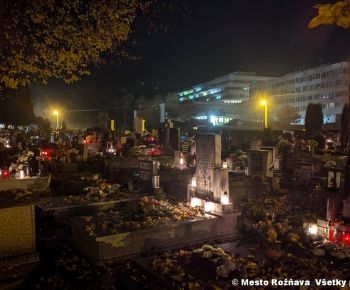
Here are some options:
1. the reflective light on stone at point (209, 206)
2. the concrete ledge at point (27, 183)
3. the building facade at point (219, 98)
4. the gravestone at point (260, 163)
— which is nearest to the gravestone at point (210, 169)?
the reflective light on stone at point (209, 206)

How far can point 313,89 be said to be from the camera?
291ft

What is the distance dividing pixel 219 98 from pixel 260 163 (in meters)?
113

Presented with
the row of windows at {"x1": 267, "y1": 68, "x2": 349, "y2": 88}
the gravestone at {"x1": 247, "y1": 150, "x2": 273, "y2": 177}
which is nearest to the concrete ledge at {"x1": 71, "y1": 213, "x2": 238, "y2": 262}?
the gravestone at {"x1": 247, "y1": 150, "x2": 273, "y2": 177}

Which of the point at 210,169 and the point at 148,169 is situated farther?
the point at 148,169

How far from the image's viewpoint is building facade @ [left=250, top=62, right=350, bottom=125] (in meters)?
80.0

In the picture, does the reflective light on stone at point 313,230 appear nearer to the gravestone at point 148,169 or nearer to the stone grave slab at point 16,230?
the stone grave slab at point 16,230

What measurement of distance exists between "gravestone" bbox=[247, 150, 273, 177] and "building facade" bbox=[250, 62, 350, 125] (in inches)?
2296

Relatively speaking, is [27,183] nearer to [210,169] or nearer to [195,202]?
[195,202]

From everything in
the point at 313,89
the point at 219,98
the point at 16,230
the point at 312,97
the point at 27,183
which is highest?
the point at 219,98

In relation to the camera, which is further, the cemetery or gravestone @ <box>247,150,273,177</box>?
gravestone @ <box>247,150,273,177</box>

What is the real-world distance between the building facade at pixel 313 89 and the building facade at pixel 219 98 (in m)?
9.82

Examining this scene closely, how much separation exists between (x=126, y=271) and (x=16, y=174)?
27.6 feet
